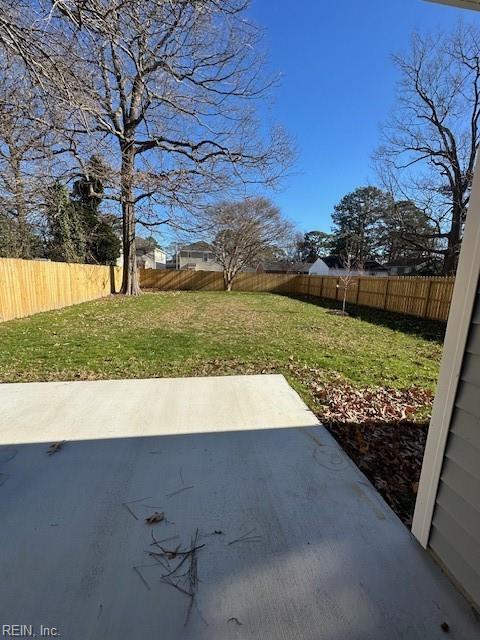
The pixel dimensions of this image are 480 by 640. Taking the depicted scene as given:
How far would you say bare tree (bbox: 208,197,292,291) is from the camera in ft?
66.4

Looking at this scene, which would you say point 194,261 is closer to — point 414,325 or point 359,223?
point 359,223

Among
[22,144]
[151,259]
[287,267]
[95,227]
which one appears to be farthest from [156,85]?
[151,259]

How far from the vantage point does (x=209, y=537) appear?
4.95ft

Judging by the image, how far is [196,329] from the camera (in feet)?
22.0

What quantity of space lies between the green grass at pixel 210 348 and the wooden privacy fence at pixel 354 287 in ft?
5.27

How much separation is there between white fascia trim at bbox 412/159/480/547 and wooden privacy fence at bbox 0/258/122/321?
331 inches

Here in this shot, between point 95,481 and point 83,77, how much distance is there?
14.8ft

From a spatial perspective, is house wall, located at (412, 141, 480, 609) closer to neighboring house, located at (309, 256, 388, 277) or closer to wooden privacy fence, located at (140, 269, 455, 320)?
wooden privacy fence, located at (140, 269, 455, 320)

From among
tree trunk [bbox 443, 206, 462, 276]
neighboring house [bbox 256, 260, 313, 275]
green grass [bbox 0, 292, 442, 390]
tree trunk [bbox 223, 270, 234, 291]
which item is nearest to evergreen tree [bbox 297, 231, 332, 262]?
neighboring house [bbox 256, 260, 313, 275]

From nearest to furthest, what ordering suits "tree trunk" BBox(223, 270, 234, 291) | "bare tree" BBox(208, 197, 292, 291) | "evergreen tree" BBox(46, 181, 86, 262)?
"evergreen tree" BBox(46, 181, 86, 262) < "bare tree" BBox(208, 197, 292, 291) < "tree trunk" BBox(223, 270, 234, 291)

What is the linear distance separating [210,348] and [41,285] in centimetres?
656

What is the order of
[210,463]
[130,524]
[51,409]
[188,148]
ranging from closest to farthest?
[130,524]
[210,463]
[51,409]
[188,148]

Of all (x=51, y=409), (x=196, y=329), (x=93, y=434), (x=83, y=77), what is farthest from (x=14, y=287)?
(x=93, y=434)

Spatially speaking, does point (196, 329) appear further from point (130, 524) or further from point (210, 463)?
point (130, 524)
